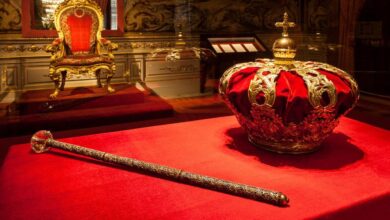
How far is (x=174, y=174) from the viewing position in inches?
41.5

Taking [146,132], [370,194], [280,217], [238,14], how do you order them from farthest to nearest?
[238,14] → [146,132] → [370,194] → [280,217]

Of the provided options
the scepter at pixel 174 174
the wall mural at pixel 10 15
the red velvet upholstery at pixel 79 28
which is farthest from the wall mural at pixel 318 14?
the scepter at pixel 174 174

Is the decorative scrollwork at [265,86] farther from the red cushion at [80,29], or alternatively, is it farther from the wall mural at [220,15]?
the wall mural at [220,15]

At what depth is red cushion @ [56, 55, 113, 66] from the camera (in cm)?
318

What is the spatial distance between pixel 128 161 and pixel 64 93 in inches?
97.0

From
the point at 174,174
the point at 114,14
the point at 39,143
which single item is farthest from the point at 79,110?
the point at 174,174

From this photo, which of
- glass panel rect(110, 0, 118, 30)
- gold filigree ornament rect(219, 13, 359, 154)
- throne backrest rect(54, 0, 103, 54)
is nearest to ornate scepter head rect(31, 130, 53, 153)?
gold filigree ornament rect(219, 13, 359, 154)

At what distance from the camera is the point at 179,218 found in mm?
839

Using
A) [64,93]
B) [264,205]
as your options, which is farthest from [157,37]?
[264,205]

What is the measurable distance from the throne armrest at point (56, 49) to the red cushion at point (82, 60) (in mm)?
58

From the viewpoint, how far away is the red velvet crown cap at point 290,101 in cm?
111

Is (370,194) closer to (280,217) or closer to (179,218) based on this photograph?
(280,217)

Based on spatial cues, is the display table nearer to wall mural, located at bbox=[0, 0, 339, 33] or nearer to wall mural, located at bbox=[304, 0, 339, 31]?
wall mural, located at bbox=[0, 0, 339, 33]

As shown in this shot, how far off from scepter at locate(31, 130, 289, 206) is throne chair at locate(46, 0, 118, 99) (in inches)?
77.8
